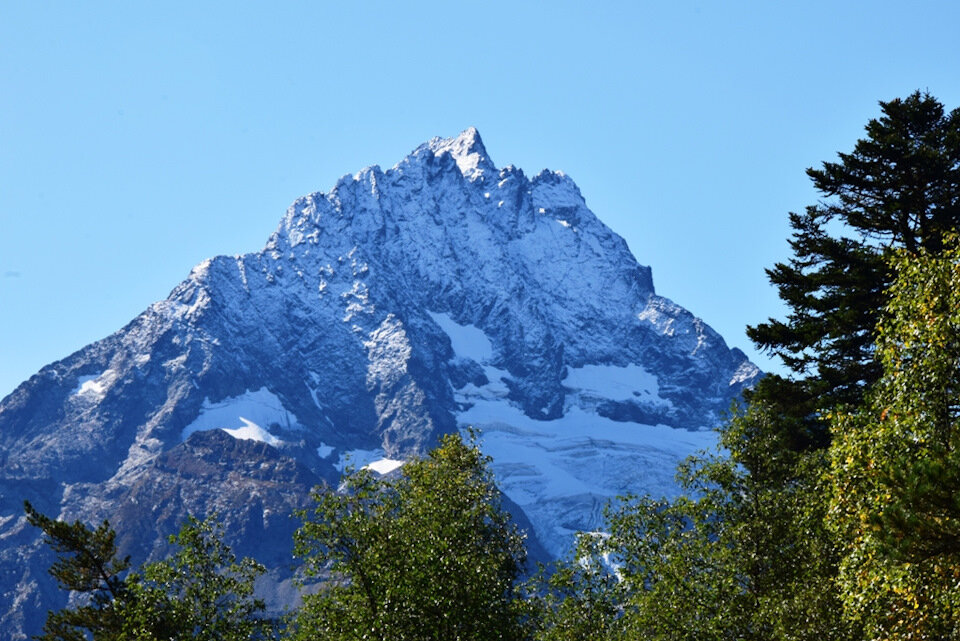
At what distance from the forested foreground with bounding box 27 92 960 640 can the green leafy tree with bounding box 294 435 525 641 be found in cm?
8

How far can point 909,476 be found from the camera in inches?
730

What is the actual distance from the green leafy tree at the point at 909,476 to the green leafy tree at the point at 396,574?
11576 mm

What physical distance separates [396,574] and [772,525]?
1159 cm

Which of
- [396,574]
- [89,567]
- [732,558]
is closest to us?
[396,574]

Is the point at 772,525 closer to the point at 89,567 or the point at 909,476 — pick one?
the point at 909,476

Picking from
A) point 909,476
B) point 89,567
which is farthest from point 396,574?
point 89,567

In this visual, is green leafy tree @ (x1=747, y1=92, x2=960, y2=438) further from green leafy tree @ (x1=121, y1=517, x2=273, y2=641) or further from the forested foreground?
green leafy tree @ (x1=121, y1=517, x2=273, y2=641)

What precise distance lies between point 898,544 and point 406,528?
741 inches

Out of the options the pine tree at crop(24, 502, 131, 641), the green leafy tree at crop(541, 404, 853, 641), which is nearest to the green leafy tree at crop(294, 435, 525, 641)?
the green leafy tree at crop(541, 404, 853, 641)

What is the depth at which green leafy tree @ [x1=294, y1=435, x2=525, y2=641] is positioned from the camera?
31141mm

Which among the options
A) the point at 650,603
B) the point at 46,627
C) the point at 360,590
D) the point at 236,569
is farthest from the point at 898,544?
the point at 46,627

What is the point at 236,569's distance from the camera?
3844 cm

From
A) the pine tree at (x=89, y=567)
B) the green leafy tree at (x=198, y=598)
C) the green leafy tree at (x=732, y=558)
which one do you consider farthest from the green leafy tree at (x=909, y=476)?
the pine tree at (x=89, y=567)

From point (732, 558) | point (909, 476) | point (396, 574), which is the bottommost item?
point (909, 476)
